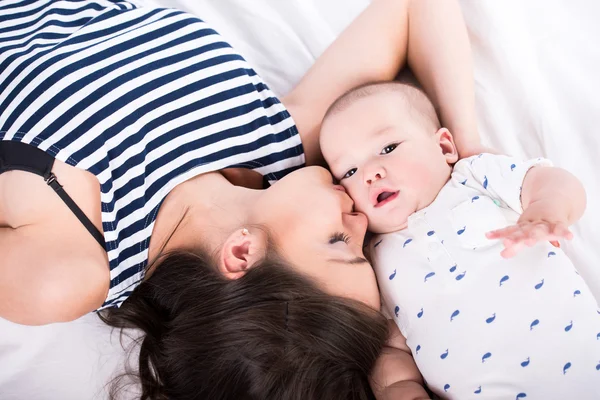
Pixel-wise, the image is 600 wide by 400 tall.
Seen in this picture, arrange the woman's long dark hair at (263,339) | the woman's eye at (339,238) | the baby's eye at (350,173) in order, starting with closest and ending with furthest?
the woman's long dark hair at (263,339) → the woman's eye at (339,238) → the baby's eye at (350,173)

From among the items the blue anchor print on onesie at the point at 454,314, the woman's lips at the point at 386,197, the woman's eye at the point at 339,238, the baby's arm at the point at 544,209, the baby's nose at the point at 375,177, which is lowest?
the blue anchor print on onesie at the point at 454,314

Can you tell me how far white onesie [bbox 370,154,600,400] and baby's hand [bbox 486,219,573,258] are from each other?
0.17 metres

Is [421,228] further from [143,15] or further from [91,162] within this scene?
[143,15]

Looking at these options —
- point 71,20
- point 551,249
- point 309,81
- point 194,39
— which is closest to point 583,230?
point 551,249

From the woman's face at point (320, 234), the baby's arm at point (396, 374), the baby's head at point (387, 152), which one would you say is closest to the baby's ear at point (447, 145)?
the baby's head at point (387, 152)

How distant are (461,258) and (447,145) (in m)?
0.27

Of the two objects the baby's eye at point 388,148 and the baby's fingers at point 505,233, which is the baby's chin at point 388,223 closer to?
the baby's eye at point 388,148

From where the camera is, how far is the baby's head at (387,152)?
105cm

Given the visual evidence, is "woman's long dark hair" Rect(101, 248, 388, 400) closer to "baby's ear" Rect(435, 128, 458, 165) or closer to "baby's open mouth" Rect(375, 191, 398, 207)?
"baby's open mouth" Rect(375, 191, 398, 207)

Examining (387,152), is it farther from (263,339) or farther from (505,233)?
(263,339)

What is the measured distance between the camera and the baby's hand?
31.0 inches

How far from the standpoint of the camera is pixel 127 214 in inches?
40.8

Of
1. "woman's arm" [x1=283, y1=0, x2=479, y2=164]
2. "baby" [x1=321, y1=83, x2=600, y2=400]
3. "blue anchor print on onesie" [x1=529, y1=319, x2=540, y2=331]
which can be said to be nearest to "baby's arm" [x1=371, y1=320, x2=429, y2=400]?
"baby" [x1=321, y1=83, x2=600, y2=400]

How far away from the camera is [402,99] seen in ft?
3.68
